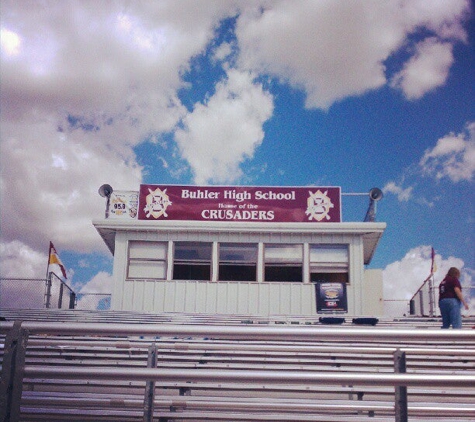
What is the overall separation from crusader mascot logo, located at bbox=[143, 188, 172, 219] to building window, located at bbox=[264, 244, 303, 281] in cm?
402

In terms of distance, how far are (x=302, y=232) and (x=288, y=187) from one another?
2.15 m

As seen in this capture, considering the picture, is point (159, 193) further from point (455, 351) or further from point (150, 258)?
point (455, 351)

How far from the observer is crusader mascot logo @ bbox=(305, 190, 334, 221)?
18125 millimetres

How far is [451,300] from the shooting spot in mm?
10906

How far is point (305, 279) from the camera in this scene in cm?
1703

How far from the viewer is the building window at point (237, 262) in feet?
56.7

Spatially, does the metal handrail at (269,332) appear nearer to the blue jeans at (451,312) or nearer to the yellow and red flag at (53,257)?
the blue jeans at (451,312)

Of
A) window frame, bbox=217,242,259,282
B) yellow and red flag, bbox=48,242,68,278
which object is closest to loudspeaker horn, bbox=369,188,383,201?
window frame, bbox=217,242,259,282

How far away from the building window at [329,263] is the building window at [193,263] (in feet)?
11.7

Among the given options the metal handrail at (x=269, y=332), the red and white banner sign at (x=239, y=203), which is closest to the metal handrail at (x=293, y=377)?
the metal handrail at (x=269, y=332)

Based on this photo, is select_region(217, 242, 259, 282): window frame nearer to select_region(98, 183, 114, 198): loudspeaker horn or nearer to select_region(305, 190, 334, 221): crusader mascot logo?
select_region(305, 190, 334, 221): crusader mascot logo

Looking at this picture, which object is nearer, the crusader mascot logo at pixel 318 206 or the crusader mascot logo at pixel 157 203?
the crusader mascot logo at pixel 318 206

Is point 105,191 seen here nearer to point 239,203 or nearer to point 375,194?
point 239,203

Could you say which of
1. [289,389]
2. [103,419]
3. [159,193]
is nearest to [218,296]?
[159,193]
